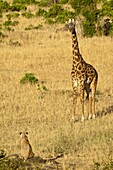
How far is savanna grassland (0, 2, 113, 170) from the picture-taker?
8.09 meters

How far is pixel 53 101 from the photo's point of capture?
41.9 feet

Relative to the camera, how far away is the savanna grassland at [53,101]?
8.09 meters

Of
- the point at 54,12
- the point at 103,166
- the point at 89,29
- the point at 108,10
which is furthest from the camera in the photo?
the point at 54,12

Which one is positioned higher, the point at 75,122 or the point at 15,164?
the point at 15,164

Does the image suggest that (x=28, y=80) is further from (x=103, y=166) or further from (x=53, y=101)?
(x=103, y=166)

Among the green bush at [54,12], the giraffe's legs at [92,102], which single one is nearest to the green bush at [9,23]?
the green bush at [54,12]

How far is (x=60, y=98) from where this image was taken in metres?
13.1

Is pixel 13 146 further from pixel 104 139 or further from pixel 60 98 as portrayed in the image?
pixel 60 98

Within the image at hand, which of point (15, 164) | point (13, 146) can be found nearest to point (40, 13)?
point (13, 146)

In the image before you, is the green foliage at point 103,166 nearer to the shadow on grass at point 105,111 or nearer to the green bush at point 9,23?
the shadow on grass at point 105,111

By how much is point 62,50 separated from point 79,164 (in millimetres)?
13002

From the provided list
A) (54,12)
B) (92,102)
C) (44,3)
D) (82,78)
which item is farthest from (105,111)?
(44,3)

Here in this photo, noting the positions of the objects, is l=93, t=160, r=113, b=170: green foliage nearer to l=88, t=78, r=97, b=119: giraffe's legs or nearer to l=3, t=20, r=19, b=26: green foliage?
l=88, t=78, r=97, b=119: giraffe's legs

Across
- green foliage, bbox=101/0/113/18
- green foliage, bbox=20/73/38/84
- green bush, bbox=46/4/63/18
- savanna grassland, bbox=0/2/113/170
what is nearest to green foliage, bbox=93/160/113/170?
savanna grassland, bbox=0/2/113/170
